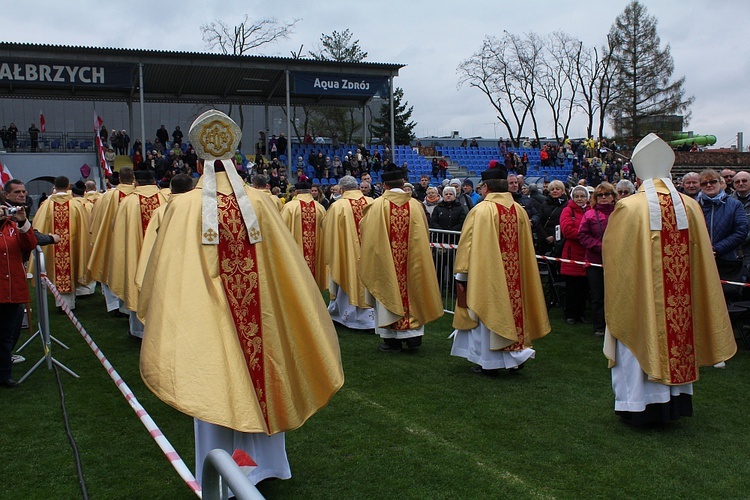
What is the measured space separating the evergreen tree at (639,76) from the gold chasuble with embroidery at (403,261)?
2054 inches

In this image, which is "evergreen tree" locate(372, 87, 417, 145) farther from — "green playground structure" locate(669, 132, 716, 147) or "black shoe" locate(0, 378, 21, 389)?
"black shoe" locate(0, 378, 21, 389)

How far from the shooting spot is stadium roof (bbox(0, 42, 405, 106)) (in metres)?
24.3

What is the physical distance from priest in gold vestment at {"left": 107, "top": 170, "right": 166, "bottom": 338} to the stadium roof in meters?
16.9

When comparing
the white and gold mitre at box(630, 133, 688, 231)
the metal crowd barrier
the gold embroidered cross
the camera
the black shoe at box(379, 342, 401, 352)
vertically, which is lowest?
the black shoe at box(379, 342, 401, 352)

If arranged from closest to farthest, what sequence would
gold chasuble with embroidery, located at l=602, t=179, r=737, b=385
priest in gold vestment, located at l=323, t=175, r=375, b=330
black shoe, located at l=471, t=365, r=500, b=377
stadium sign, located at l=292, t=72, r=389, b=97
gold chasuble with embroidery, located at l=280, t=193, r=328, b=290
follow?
gold chasuble with embroidery, located at l=602, t=179, r=737, b=385, black shoe, located at l=471, t=365, r=500, b=377, priest in gold vestment, located at l=323, t=175, r=375, b=330, gold chasuble with embroidery, located at l=280, t=193, r=328, b=290, stadium sign, located at l=292, t=72, r=389, b=97

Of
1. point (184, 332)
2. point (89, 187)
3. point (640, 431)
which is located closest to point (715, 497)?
point (640, 431)

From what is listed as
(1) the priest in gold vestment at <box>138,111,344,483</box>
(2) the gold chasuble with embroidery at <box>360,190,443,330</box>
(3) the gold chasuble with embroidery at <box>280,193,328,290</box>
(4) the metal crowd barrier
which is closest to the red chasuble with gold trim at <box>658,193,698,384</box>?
(1) the priest in gold vestment at <box>138,111,344,483</box>

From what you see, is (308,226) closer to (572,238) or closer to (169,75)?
(572,238)

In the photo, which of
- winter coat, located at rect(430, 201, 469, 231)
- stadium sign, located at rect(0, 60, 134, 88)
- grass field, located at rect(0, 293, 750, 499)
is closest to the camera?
grass field, located at rect(0, 293, 750, 499)

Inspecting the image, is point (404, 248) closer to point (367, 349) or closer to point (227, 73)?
point (367, 349)

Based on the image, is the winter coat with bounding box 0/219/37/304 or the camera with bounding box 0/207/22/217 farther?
the winter coat with bounding box 0/219/37/304

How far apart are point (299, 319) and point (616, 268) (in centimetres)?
265

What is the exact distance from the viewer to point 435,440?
5.45m

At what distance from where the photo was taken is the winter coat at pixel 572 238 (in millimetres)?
9766
